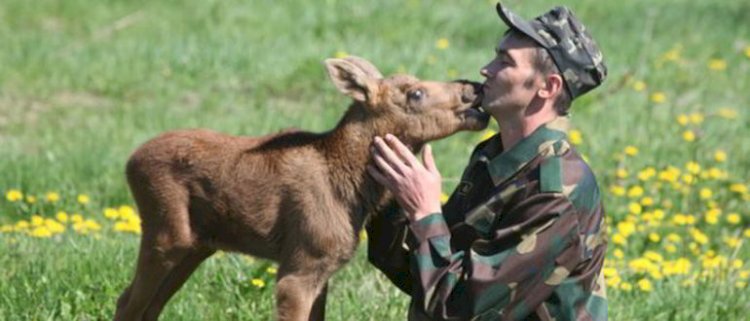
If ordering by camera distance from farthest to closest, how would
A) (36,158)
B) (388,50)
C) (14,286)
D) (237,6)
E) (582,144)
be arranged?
(237,6)
(388,50)
(582,144)
(36,158)
(14,286)

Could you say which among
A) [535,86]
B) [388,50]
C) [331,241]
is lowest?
[388,50]

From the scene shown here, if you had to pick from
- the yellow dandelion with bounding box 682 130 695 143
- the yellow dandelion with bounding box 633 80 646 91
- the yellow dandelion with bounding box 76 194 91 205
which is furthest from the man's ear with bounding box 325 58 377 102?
the yellow dandelion with bounding box 633 80 646 91

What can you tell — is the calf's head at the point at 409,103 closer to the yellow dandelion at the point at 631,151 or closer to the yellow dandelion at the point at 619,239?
the yellow dandelion at the point at 619,239

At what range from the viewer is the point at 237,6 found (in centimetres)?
1447

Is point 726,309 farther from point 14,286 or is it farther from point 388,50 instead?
point 388,50

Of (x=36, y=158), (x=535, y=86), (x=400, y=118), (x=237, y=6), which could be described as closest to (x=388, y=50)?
(x=237, y=6)

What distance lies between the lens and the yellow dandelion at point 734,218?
32.2ft

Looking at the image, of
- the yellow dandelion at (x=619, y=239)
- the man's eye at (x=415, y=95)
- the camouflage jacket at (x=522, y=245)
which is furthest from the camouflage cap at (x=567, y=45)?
the yellow dandelion at (x=619, y=239)

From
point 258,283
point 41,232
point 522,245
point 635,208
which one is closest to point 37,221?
point 41,232

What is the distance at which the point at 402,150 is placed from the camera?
5.80 m

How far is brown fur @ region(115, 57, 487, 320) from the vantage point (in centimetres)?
617

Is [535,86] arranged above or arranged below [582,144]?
above

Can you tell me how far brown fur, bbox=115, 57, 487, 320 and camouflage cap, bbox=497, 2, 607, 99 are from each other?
0.85 meters

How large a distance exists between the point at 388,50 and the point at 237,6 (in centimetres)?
224
